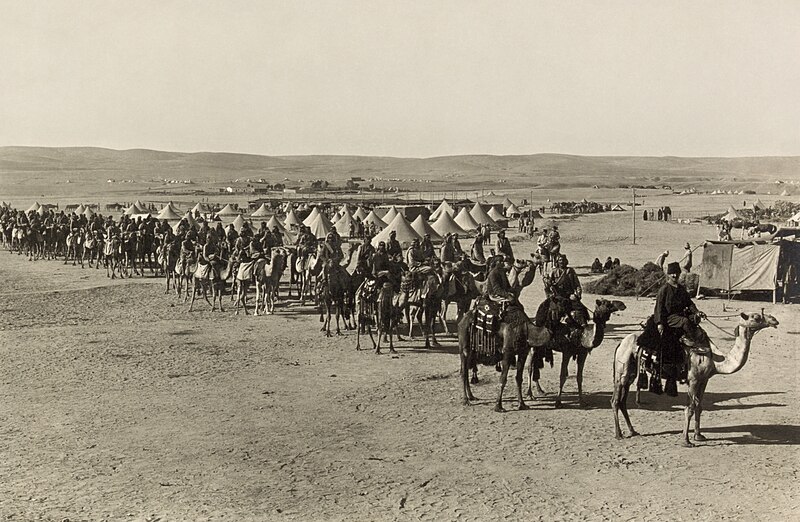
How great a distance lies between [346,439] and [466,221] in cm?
3343

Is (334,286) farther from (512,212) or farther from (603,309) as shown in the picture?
(512,212)

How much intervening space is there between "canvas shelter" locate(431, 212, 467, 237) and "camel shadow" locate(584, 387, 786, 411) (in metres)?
28.2

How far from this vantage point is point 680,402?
11750 millimetres

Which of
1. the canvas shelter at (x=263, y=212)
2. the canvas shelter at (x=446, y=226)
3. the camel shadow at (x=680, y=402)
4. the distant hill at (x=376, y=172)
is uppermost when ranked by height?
the distant hill at (x=376, y=172)

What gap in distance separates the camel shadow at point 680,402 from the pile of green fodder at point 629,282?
9804 millimetres

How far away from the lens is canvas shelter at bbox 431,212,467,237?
40594mm

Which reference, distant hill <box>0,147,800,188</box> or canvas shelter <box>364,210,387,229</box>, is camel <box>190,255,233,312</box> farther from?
distant hill <box>0,147,800,188</box>

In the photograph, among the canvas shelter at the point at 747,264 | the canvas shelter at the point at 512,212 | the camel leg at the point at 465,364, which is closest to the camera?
the camel leg at the point at 465,364

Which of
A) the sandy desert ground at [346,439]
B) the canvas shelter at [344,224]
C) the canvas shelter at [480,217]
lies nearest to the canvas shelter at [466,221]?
the canvas shelter at [480,217]

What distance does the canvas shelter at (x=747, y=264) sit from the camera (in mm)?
20859

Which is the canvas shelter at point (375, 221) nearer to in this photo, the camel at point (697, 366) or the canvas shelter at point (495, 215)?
the canvas shelter at point (495, 215)

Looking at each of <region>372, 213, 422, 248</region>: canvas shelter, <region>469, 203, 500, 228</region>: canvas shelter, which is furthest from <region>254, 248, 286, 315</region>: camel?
<region>469, 203, 500, 228</region>: canvas shelter

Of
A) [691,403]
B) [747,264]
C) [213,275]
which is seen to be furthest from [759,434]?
[213,275]

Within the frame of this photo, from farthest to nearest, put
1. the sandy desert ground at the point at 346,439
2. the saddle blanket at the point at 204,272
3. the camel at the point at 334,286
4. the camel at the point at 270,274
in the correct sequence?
1. the saddle blanket at the point at 204,272
2. the camel at the point at 270,274
3. the camel at the point at 334,286
4. the sandy desert ground at the point at 346,439
